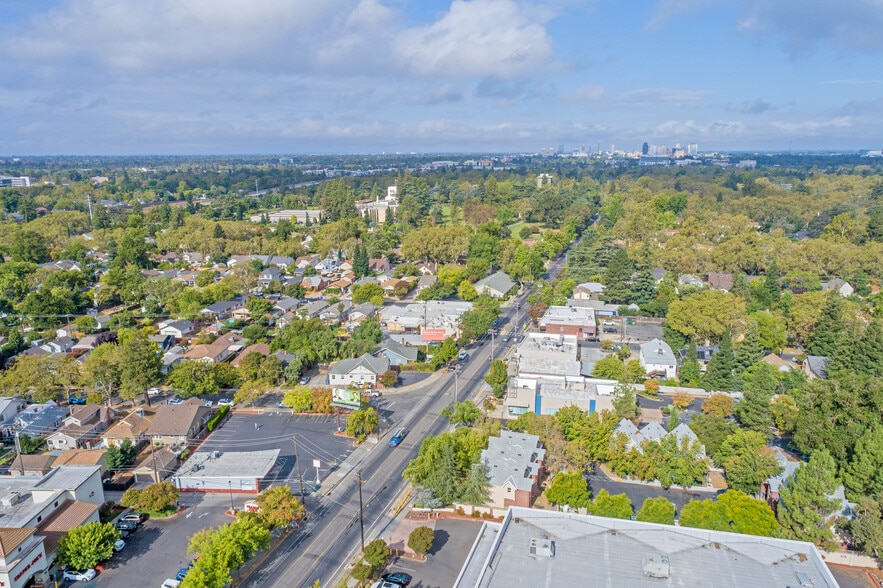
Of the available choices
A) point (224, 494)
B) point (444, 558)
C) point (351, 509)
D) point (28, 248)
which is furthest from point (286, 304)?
point (28, 248)

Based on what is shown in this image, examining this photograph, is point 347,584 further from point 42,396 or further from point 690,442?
point 42,396

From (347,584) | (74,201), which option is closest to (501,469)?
(347,584)

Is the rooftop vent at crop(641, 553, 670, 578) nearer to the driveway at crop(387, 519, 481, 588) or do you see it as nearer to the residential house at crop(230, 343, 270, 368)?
the driveway at crop(387, 519, 481, 588)

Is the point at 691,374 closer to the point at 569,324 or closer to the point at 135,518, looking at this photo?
the point at 569,324

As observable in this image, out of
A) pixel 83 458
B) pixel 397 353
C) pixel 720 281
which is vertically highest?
pixel 720 281

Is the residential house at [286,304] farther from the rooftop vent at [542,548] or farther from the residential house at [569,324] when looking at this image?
the rooftop vent at [542,548]

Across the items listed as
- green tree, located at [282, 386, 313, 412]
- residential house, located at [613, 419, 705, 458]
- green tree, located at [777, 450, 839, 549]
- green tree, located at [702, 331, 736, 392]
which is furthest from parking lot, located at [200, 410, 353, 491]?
green tree, located at [702, 331, 736, 392]
